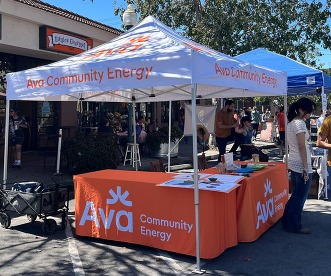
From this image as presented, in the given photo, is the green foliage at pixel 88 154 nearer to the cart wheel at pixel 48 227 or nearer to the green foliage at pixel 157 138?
the green foliage at pixel 157 138

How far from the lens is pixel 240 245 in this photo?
5402 millimetres

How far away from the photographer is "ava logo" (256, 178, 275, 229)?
5.63m

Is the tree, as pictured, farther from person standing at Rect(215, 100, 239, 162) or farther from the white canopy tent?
the white canopy tent

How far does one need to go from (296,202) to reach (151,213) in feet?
7.10

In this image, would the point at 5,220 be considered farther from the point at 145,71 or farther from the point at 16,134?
the point at 16,134

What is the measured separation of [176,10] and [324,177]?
416 inches

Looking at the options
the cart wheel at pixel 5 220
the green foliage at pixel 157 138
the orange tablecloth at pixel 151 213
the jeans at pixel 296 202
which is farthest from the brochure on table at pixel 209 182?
the green foliage at pixel 157 138

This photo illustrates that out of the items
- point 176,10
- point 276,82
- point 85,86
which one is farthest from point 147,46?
point 176,10

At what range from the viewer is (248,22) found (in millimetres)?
15609

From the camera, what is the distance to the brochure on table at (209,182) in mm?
4699

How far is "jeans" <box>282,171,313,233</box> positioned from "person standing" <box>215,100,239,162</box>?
416cm

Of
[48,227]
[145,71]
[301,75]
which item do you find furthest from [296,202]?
[301,75]

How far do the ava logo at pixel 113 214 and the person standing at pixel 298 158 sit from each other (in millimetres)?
2345

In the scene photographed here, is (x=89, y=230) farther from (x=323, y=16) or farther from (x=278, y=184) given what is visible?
(x=323, y=16)
